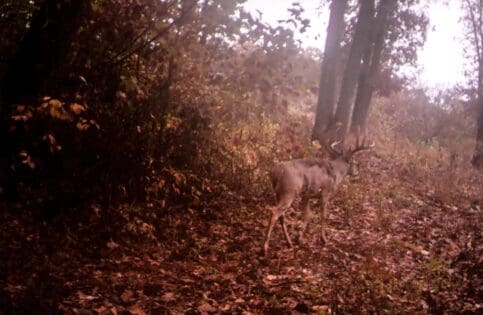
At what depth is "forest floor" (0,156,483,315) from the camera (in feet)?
19.0

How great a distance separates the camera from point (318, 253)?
8297mm

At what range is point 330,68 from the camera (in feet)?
59.0

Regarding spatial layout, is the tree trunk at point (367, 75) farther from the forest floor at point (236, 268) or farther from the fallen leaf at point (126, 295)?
the fallen leaf at point (126, 295)

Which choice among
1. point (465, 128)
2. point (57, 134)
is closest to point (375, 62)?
point (465, 128)

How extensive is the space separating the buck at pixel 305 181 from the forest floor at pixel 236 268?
0.58m

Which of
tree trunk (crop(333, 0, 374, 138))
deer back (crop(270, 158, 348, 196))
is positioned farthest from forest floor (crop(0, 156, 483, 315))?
tree trunk (crop(333, 0, 374, 138))

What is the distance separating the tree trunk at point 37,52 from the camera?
23.0 feet

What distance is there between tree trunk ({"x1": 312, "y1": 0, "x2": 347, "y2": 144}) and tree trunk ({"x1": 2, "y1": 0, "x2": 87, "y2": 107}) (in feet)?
37.0

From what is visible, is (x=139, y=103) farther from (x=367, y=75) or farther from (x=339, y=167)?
(x=367, y=75)

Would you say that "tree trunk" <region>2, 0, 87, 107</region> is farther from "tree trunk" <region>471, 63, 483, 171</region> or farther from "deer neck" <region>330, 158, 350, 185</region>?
"tree trunk" <region>471, 63, 483, 171</region>

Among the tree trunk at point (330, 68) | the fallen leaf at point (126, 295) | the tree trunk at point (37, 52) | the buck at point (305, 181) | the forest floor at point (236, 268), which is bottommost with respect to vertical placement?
the fallen leaf at point (126, 295)

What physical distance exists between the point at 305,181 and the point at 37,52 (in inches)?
181

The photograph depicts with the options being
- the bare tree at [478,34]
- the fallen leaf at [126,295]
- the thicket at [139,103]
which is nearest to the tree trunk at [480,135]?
the bare tree at [478,34]

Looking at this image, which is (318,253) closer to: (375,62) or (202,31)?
(202,31)
